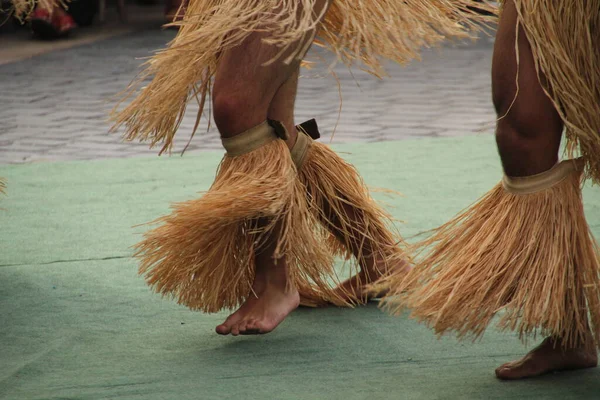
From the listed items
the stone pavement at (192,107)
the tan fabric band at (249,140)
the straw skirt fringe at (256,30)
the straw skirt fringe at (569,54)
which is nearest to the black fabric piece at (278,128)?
the tan fabric band at (249,140)

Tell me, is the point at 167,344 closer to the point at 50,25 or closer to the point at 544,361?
the point at 544,361

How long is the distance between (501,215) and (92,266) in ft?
4.81

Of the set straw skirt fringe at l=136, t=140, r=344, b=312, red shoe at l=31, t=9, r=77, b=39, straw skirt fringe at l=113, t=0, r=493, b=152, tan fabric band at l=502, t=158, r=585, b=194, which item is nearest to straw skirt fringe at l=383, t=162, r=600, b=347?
tan fabric band at l=502, t=158, r=585, b=194

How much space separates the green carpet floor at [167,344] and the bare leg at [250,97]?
6 cm

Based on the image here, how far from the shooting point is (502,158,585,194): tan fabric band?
2.03m

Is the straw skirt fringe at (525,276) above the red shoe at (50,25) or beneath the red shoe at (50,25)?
above

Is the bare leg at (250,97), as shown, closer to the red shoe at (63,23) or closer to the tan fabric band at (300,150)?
the tan fabric band at (300,150)

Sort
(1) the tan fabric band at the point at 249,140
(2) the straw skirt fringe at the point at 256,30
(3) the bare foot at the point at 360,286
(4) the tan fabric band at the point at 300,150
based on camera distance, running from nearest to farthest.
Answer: (2) the straw skirt fringe at the point at 256,30
(1) the tan fabric band at the point at 249,140
(4) the tan fabric band at the point at 300,150
(3) the bare foot at the point at 360,286

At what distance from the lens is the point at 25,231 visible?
346 cm

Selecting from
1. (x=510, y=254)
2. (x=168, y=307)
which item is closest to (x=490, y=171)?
(x=168, y=307)

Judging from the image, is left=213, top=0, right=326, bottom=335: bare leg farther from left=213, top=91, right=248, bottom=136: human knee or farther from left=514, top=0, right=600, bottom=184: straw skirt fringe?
left=514, top=0, right=600, bottom=184: straw skirt fringe

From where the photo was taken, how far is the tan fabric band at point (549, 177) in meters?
2.03

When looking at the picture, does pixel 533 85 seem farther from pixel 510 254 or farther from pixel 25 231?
pixel 25 231

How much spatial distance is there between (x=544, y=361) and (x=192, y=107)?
171 inches
